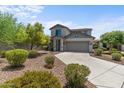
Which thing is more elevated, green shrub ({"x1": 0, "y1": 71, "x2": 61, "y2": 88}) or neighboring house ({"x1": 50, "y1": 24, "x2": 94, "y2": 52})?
neighboring house ({"x1": 50, "y1": 24, "x2": 94, "y2": 52})

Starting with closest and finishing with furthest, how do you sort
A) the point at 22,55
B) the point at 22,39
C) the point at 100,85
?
1. the point at 100,85
2. the point at 22,55
3. the point at 22,39

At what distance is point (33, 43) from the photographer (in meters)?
18.3

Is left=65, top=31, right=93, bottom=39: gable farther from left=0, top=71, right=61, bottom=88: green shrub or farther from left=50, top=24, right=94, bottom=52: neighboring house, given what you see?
left=0, top=71, right=61, bottom=88: green shrub

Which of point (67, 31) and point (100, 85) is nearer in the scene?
point (100, 85)

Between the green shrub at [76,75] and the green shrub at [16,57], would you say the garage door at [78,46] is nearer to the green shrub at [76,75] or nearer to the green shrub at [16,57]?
the green shrub at [16,57]

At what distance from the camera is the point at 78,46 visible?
26844 mm

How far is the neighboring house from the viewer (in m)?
26.4

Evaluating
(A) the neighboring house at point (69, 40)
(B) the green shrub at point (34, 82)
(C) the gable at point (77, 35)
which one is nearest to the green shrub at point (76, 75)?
(B) the green shrub at point (34, 82)

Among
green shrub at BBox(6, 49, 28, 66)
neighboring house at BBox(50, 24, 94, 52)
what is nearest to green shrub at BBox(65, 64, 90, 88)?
green shrub at BBox(6, 49, 28, 66)

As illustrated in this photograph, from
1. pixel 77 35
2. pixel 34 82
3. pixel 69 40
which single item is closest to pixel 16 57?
pixel 34 82
